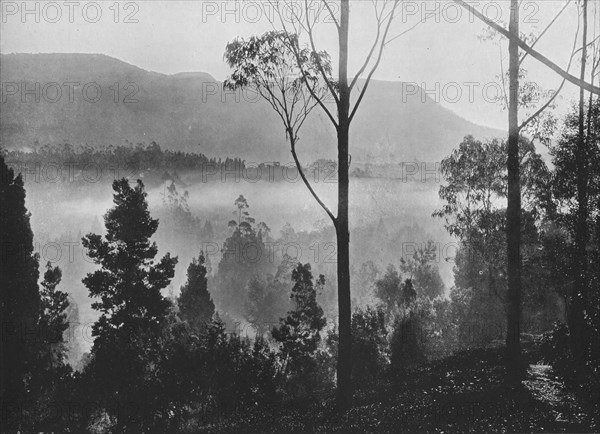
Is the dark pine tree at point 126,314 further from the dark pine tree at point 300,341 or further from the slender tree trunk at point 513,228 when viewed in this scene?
the slender tree trunk at point 513,228

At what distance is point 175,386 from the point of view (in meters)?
21.4

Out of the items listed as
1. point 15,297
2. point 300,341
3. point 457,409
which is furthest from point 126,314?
point 457,409

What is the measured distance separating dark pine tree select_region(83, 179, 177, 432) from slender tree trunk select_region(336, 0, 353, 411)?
12.8 m

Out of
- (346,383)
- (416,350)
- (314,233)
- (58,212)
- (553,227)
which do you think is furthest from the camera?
(58,212)

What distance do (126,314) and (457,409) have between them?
16.1 metres

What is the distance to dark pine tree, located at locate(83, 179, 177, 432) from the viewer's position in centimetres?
1923

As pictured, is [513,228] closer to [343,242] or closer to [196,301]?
[343,242]

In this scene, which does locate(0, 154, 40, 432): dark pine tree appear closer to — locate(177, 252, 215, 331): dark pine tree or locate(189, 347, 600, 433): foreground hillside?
locate(189, 347, 600, 433): foreground hillside

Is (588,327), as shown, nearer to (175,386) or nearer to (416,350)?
(175,386)

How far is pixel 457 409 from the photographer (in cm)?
904

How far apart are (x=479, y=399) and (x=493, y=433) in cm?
200

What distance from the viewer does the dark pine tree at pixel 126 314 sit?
19.2 m

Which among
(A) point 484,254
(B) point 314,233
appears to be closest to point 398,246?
(B) point 314,233

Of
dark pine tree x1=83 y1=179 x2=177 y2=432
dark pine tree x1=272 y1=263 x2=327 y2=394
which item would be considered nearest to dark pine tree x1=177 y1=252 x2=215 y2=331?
dark pine tree x1=272 y1=263 x2=327 y2=394
